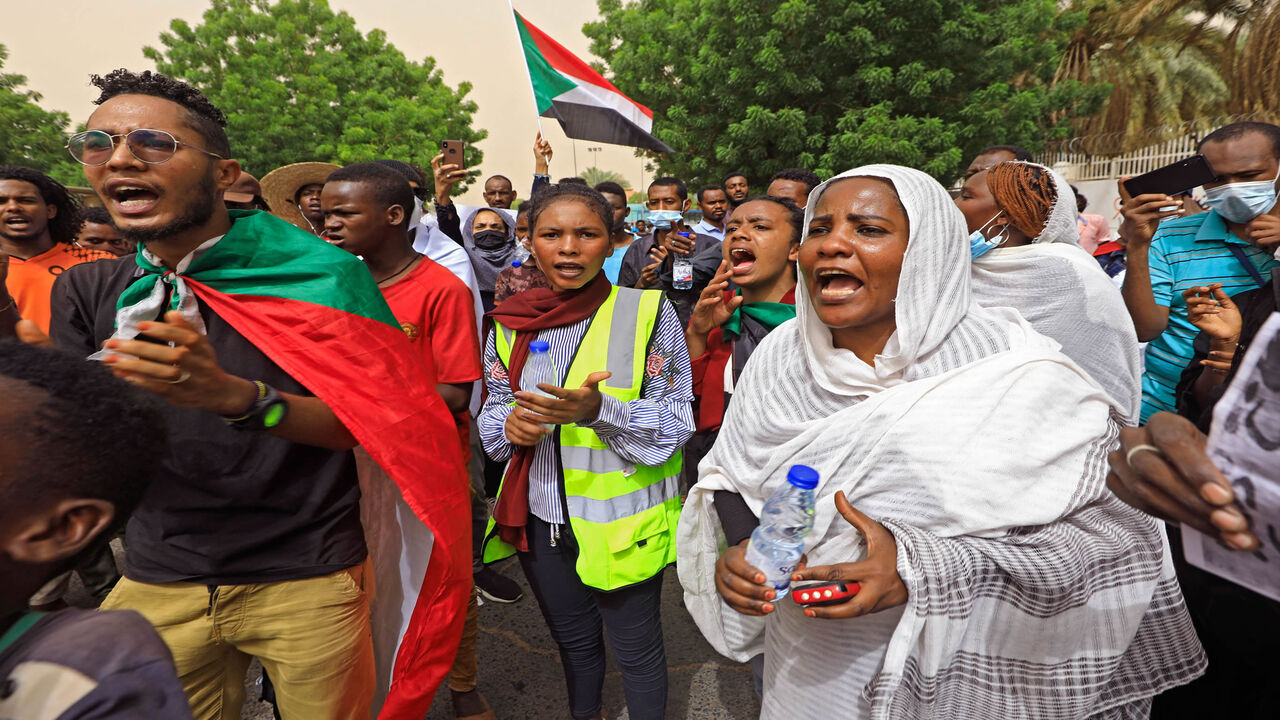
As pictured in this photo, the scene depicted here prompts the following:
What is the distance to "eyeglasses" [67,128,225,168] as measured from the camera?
60.7 inches

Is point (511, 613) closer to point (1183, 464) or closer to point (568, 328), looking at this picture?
point (568, 328)

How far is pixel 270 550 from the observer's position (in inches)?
67.4

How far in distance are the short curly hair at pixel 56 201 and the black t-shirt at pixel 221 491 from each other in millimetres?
2487

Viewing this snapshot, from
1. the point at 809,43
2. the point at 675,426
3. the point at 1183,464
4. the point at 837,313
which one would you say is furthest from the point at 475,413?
the point at 809,43

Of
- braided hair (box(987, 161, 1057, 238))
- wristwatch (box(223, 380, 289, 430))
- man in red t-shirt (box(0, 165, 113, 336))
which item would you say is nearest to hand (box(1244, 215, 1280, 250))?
braided hair (box(987, 161, 1057, 238))

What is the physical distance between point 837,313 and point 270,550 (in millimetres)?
1664

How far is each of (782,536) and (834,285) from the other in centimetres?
65

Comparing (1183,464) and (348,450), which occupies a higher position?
(1183,464)

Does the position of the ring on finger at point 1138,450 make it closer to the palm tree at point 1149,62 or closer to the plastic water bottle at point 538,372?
the plastic water bottle at point 538,372

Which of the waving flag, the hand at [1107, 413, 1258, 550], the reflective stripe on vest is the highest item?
the waving flag

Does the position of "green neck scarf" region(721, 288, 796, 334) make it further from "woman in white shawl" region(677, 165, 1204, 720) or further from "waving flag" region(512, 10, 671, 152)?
"waving flag" region(512, 10, 671, 152)

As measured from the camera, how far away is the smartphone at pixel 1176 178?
2535 mm

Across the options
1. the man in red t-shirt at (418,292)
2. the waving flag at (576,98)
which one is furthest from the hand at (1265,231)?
the waving flag at (576,98)

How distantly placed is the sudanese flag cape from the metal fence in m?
12.0
